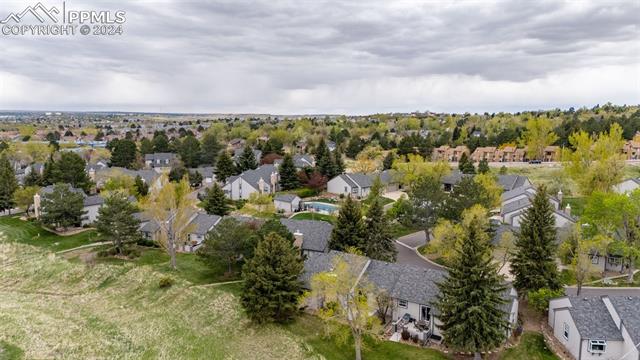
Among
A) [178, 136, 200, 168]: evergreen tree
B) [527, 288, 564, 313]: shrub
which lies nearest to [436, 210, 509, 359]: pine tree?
[527, 288, 564, 313]: shrub

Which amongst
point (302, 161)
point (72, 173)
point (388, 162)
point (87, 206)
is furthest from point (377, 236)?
point (302, 161)

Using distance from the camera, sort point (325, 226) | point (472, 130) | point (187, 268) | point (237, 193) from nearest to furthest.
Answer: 1. point (187, 268)
2. point (325, 226)
3. point (237, 193)
4. point (472, 130)

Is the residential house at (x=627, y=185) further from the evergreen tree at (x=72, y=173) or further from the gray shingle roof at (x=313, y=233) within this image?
the evergreen tree at (x=72, y=173)

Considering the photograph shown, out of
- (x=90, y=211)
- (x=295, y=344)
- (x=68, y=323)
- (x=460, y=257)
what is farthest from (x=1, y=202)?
(x=460, y=257)

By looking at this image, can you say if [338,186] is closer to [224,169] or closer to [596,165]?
[224,169]

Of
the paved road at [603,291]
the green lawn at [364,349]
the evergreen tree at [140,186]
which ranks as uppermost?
the evergreen tree at [140,186]

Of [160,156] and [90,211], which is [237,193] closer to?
[90,211]

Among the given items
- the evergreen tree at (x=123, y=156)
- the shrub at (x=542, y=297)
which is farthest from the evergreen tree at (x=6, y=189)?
the shrub at (x=542, y=297)
